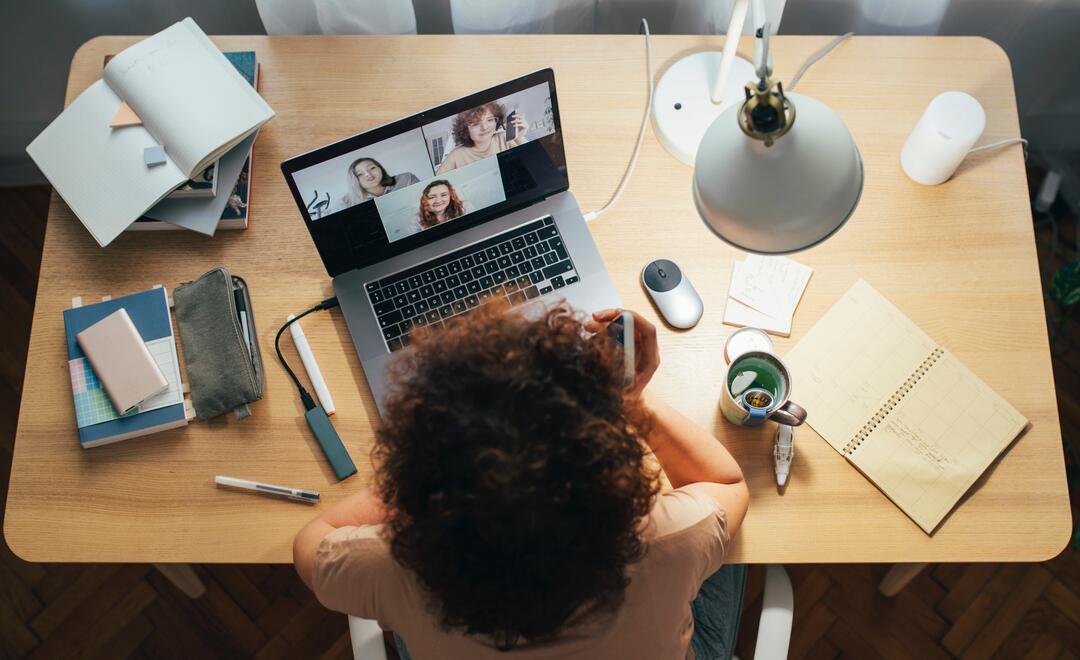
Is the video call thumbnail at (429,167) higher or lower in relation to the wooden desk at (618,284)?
higher

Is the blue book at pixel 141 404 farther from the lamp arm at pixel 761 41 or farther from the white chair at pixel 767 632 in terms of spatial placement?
the lamp arm at pixel 761 41

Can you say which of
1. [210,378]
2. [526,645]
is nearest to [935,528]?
[526,645]

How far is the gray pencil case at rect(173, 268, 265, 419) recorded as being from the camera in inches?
44.8

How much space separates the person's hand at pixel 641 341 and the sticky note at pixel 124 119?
732 millimetres

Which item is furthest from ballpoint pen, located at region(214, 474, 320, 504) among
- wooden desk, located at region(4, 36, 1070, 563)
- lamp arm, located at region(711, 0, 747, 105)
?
lamp arm, located at region(711, 0, 747, 105)

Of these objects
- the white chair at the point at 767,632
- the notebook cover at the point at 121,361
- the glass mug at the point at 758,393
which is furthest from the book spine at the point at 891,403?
the notebook cover at the point at 121,361

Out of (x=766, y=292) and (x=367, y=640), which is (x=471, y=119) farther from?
(x=367, y=640)

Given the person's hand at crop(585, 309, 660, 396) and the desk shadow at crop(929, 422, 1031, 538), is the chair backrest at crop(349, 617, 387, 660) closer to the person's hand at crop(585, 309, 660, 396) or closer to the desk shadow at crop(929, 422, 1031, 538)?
the person's hand at crop(585, 309, 660, 396)

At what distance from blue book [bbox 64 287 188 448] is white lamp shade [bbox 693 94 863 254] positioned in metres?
0.77

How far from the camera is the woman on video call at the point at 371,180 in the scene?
1.06 metres

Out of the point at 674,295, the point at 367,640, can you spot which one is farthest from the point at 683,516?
the point at 367,640

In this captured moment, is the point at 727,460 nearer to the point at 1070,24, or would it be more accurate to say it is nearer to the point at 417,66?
the point at 417,66

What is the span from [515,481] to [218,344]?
0.58m

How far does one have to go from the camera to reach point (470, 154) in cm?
111
